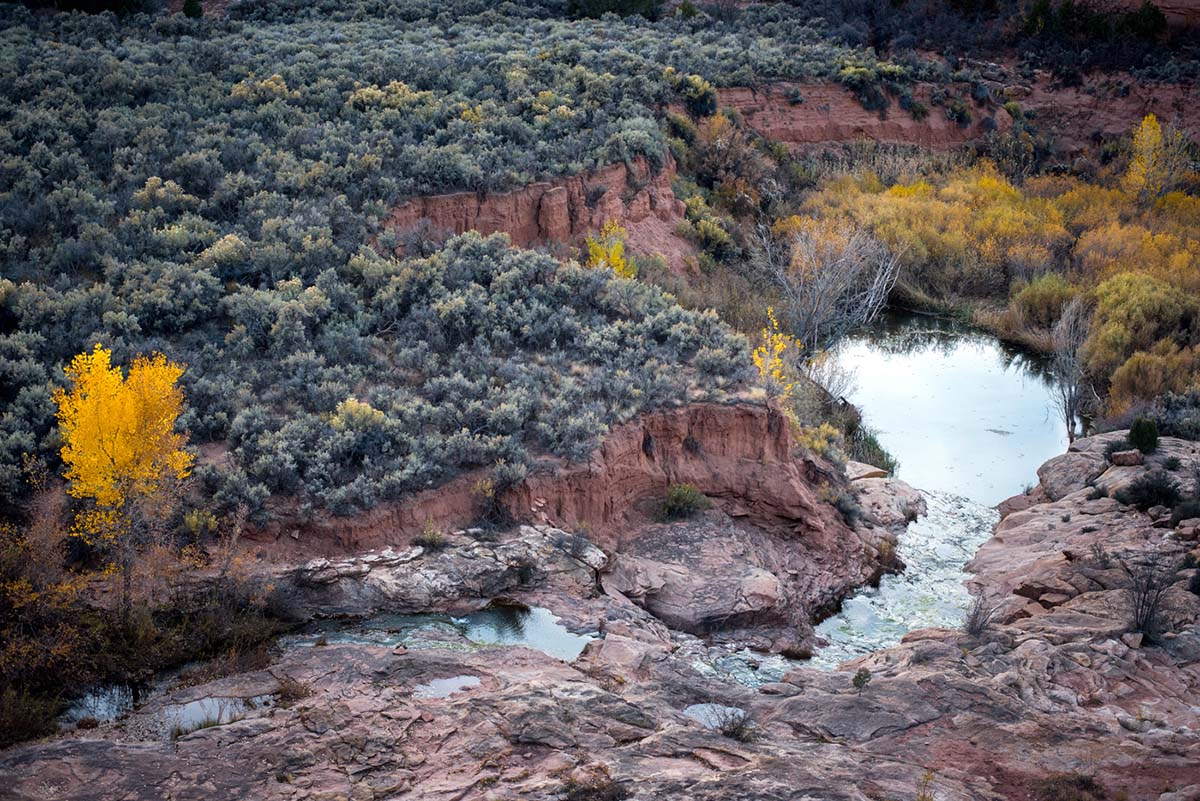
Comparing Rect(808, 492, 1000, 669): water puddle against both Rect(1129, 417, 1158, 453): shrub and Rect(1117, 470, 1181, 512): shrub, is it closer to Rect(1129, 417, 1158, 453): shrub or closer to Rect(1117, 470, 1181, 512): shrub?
Rect(1117, 470, 1181, 512): shrub

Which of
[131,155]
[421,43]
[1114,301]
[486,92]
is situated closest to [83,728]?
[131,155]

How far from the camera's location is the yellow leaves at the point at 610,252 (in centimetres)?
2145

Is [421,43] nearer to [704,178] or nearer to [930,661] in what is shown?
[704,178]

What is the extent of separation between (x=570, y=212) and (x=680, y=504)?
1083 centimetres

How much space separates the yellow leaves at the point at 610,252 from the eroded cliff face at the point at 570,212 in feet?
2.07

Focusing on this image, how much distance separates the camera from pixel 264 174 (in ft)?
67.6

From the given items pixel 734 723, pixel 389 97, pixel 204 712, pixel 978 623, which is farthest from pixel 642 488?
pixel 389 97

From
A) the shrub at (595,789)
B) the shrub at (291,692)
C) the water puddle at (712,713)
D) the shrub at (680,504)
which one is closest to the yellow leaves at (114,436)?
the shrub at (291,692)

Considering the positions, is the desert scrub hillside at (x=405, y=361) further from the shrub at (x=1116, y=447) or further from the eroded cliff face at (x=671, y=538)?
the shrub at (x=1116, y=447)

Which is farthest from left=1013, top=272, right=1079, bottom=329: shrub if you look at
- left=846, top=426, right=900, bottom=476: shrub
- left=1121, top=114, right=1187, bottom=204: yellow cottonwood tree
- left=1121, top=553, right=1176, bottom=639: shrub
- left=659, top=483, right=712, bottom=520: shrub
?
left=659, top=483, right=712, bottom=520: shrub

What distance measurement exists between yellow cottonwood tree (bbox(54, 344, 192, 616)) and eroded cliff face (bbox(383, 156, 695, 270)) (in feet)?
31.6

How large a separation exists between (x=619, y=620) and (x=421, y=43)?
78.7ft

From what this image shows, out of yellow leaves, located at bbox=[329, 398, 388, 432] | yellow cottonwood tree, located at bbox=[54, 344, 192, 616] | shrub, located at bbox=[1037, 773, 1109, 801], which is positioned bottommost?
shrub, located at bbox=[1037, 773, 1109, 801]

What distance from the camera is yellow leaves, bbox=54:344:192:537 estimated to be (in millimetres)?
10164
